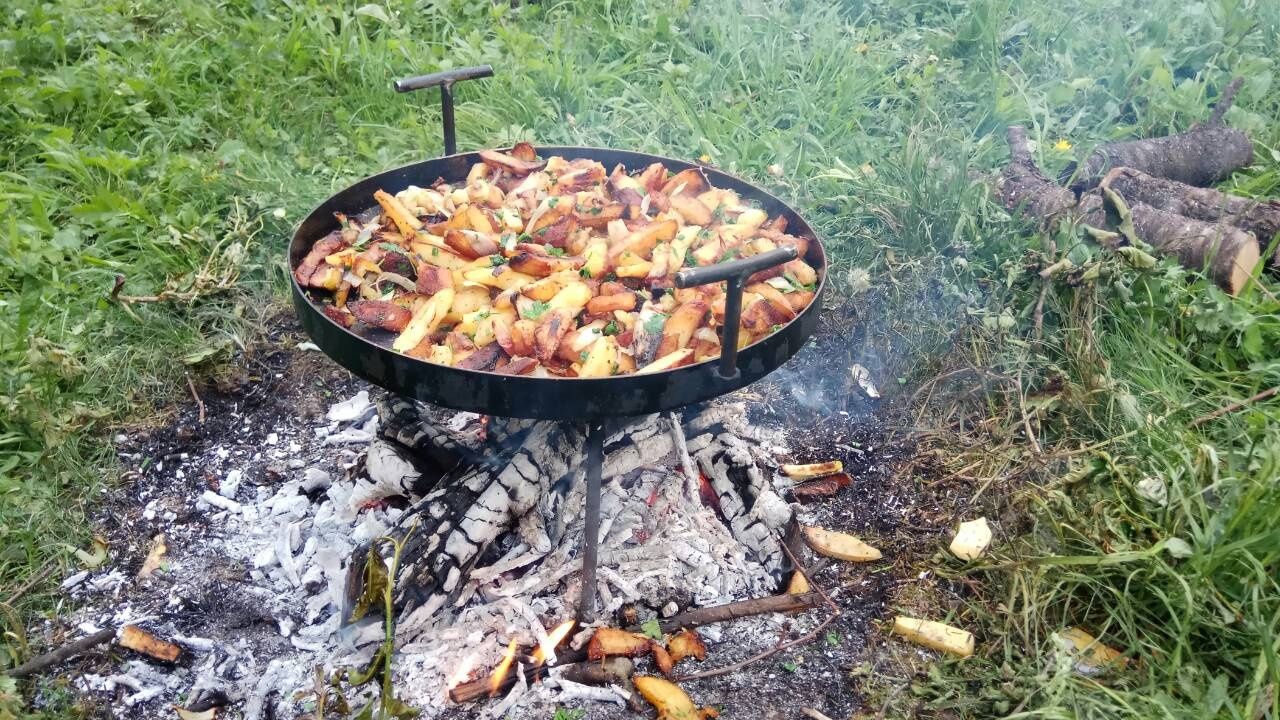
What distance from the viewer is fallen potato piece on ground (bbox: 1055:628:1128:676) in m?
2.68

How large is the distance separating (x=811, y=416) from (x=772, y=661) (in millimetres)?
1372

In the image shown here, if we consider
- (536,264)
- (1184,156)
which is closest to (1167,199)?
(1184,156)

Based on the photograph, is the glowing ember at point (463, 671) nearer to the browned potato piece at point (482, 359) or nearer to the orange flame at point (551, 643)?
the orange flame at point (551, 643)

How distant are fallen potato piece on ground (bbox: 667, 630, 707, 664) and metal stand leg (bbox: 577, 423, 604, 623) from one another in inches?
11.6

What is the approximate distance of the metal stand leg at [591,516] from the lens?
278 cm

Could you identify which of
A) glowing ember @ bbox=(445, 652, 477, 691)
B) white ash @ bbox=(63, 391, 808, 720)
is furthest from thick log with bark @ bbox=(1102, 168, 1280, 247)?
glowing ember @ bbox=(445, 652, 477, 691)

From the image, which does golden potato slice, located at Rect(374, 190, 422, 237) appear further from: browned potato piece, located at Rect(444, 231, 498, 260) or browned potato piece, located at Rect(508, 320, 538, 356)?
browned potato piece, located at Rect(508, 320, 538, 356)

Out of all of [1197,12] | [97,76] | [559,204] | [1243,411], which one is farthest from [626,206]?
[1197,12]

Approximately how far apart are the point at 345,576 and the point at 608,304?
1.34 meters

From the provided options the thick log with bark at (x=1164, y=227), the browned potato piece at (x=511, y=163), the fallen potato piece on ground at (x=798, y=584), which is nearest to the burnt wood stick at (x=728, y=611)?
the fallen potato piece on ground at (x=798, y=584)

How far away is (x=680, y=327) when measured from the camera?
257 cm

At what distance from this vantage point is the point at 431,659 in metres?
2.87

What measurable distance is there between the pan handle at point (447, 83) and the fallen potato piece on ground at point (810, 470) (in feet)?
6.15

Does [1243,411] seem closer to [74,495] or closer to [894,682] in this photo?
[894,682]
